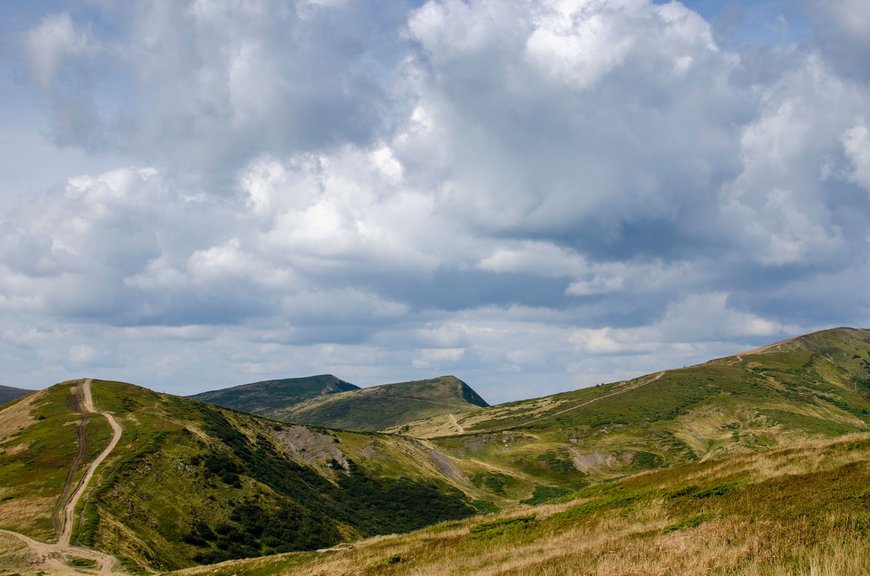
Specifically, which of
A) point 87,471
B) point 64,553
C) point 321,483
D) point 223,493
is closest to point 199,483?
point 223,493

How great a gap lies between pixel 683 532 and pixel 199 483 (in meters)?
80.3

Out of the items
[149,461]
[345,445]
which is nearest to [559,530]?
[149,461]

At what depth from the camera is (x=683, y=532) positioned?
59.5ft

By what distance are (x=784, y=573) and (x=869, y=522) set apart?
20.8 ft

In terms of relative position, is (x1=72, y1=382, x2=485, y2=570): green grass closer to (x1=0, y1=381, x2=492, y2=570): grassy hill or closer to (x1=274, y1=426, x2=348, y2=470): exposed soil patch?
(x1=0, y1=381, x2=492, y2=570): grassy hill

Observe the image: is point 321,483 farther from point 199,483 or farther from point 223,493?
point 199,483

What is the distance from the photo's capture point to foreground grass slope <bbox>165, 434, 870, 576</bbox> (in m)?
13.1

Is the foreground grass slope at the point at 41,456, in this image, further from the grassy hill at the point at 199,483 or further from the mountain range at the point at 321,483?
the mountain range at the point at 321,483

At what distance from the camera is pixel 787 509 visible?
731 inches

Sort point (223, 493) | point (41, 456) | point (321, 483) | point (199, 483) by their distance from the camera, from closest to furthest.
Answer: point (223, 493)
point (199, 483)
point (41, 456)
point (321, 483)

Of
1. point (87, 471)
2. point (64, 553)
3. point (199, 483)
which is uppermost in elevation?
point (87, 471)

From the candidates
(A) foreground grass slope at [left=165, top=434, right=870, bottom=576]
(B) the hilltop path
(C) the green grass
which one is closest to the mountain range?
(A) foreground grass slope at [left=165, top=434, right=870, bottom=576]

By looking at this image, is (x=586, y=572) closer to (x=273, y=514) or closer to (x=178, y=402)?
(x=273, y=514)

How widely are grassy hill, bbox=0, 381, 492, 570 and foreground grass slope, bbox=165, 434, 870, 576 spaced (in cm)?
3126
